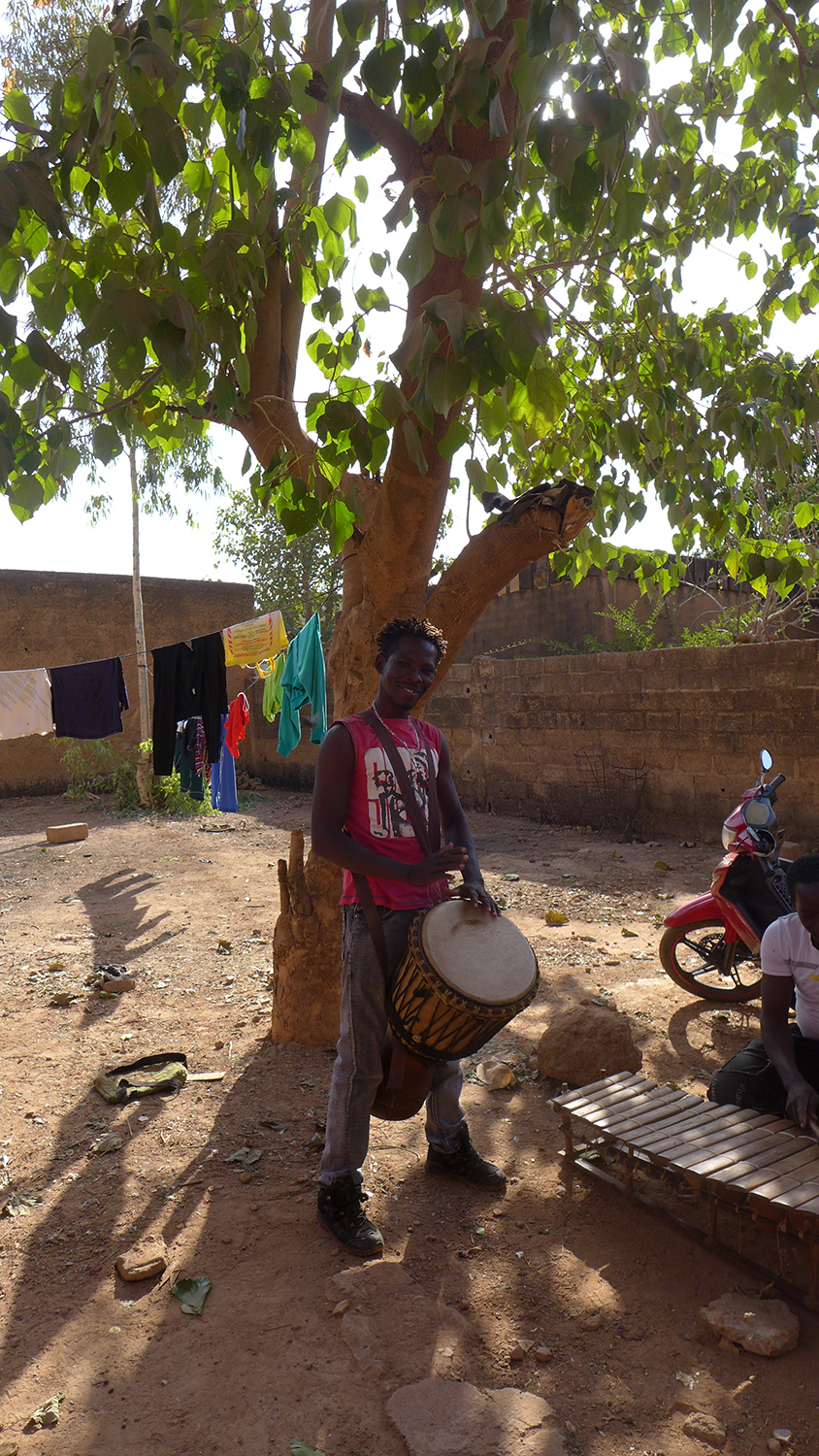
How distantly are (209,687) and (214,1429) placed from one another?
7.86 meters

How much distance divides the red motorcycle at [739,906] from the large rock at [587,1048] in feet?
3.12

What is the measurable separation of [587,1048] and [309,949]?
127cm

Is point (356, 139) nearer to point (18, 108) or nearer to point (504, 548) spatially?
point (18, 108)

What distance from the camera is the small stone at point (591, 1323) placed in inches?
91.8

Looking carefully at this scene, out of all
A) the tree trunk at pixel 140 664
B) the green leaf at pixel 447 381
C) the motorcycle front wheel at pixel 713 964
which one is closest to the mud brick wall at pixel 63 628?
the tree trunk at pixel 140 664

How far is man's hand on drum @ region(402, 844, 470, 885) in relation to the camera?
8.14 ft

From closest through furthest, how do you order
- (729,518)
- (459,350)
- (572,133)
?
(572,133) → (459,350) → (729,518)

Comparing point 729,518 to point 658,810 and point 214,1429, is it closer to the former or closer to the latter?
point 214,1429

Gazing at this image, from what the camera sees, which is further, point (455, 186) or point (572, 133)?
point (455, 186)

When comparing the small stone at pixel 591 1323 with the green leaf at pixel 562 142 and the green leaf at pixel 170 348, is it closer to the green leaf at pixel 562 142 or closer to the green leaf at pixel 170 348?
the green leaf at pixel 170 348

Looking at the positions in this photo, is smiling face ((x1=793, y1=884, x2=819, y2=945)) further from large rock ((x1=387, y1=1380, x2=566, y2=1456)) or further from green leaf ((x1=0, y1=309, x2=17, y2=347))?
green leaf ((x1=0, y1=309, x2=17, y2=347))

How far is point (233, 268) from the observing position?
2.38 metres

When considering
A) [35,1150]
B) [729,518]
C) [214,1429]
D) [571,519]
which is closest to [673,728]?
[729,518]

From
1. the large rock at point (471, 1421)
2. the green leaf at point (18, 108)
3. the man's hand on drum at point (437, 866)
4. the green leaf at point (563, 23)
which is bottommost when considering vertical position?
the large rock at point (471, 1421)
